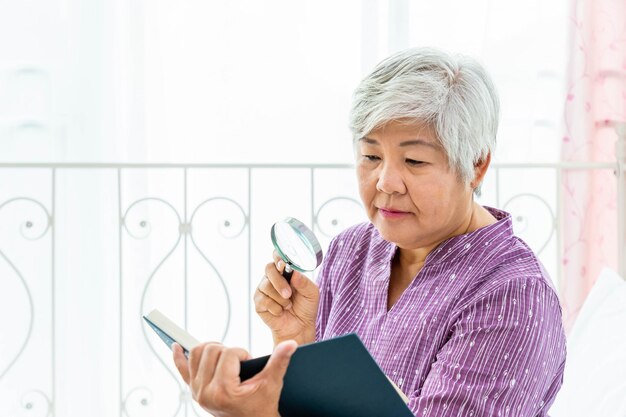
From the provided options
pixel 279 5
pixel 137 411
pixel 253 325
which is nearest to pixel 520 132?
pixel 279 5

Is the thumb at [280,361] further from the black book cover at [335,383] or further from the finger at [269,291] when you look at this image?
the finger at [269,291]

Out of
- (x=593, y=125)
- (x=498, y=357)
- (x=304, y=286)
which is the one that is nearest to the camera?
(x=498, y=357)

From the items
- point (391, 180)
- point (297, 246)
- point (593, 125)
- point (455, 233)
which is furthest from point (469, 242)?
point (593, 125)

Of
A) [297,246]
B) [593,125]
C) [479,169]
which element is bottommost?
[297,246]

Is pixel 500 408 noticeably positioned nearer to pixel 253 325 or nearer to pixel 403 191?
pixel 403 191

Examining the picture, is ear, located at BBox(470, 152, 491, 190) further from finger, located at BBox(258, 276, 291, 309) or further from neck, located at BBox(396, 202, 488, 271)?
finger, located at BBox(258, 276, 291, 309)

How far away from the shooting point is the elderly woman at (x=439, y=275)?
42.2 inches

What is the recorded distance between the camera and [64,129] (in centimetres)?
204

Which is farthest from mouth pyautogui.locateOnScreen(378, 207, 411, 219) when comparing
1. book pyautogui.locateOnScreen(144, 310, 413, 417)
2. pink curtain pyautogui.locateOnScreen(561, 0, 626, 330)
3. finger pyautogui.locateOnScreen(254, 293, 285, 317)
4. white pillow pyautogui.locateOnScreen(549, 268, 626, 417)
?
pink curtain pyautogui.locateOnScreen(561, 0, 626, 330)

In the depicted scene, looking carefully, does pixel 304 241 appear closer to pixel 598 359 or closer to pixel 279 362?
pixel 279 362

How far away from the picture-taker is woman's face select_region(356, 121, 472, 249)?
1.16m

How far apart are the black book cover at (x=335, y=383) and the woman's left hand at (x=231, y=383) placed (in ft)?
0.04

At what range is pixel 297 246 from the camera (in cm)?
→ 114

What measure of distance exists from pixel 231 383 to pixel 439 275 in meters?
0.45
